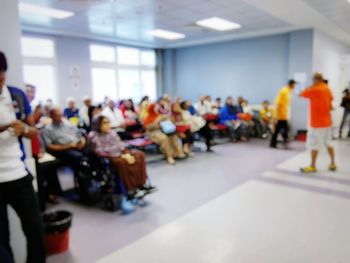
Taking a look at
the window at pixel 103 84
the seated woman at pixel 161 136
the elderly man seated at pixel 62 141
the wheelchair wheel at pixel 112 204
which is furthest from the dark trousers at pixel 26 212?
the window at pixel 103 84

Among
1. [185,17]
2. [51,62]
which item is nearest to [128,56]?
[51,62]

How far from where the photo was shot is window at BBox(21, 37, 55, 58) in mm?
7254

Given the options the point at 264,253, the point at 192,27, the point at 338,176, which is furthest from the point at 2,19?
the point at 192,27

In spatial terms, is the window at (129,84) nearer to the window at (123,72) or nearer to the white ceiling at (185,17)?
the window at (123,72)

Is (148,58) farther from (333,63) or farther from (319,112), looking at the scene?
(319,112)

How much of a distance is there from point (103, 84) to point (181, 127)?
4.04 m

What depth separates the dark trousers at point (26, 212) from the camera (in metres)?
1.71

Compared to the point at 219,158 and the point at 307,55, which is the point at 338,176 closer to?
the point at 219,158

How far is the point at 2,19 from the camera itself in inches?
83.0

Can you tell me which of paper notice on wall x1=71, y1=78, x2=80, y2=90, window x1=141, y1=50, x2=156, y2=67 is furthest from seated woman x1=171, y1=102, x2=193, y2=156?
window x1=141, y1=50, x2=156, y2=67

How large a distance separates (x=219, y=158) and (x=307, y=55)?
3.86 metres

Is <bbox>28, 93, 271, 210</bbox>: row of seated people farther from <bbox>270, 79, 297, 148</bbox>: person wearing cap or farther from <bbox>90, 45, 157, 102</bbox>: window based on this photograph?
<bbox>90, 45, 157, 102</bbox>: window

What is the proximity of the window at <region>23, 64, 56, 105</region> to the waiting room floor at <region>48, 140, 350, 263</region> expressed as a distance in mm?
4358

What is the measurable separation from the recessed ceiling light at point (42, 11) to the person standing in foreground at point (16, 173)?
4090mm
